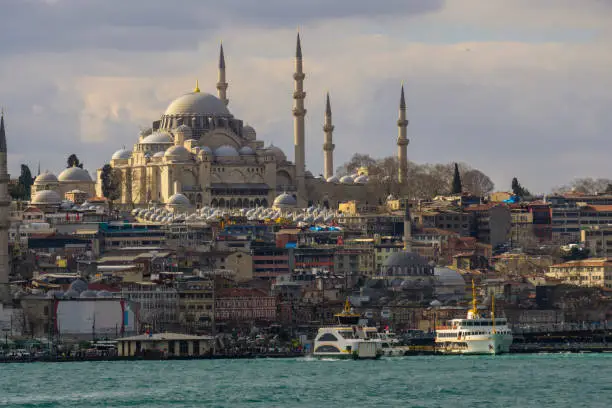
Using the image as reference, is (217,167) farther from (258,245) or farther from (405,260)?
(405,260)

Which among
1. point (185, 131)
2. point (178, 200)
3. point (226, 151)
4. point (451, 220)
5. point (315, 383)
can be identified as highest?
point (185, 131)

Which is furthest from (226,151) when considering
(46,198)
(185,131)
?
(46,198)

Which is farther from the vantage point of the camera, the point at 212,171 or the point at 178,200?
the point at 212,171

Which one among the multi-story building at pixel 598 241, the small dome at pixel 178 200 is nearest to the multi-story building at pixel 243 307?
the small dome at pixel 178 200

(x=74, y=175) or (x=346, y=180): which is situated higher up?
(x=74, y=175)

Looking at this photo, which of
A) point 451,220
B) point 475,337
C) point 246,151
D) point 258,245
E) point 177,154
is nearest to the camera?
point 475,337

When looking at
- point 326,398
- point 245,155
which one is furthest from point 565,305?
point 326,398

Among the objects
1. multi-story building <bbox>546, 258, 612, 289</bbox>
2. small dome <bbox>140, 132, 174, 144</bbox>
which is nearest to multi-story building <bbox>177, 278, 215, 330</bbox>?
multi-story building <bbox>546, 258, 612, 289</bbox>
